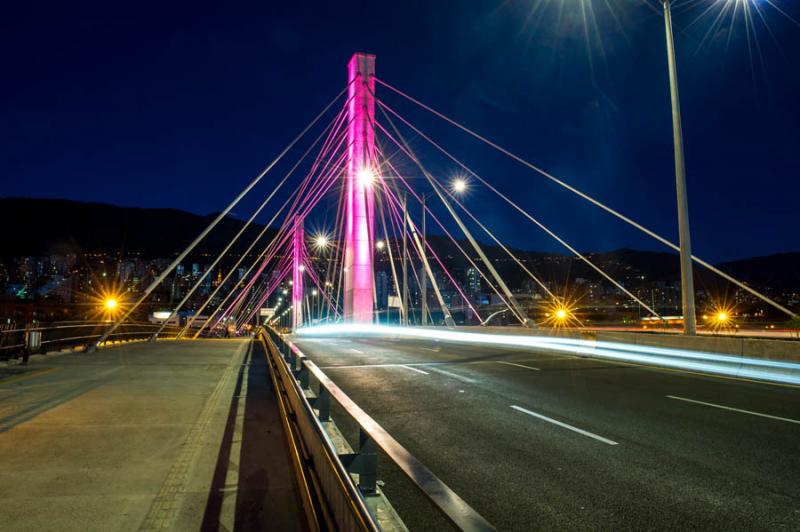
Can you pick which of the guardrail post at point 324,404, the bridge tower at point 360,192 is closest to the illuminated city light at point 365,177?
the bridge tower at point 360,192

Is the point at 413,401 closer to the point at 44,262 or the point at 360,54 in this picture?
the point at 360,54

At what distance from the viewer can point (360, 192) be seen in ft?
119

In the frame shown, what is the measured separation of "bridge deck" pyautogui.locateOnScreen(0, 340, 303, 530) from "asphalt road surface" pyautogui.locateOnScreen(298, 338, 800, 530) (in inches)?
59.7

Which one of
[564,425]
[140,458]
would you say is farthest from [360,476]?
[564,425]

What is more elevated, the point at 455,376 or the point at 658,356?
the point at 658,356

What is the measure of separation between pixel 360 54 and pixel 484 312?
321ft

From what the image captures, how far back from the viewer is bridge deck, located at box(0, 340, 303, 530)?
4.65 metres

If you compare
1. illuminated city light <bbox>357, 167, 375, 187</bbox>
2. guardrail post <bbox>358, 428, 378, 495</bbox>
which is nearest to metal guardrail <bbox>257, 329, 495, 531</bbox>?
guardrail post <bbox>358, 428, 378, 495</bbox>

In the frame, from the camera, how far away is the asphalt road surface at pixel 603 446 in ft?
15.6

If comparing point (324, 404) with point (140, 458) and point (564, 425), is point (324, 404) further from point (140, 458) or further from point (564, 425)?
point (564, 425)

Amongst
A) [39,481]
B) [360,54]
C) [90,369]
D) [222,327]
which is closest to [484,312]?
[222,327]

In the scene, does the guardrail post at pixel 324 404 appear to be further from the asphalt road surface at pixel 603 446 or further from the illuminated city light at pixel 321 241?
the illuminated city light at pixel 321 241

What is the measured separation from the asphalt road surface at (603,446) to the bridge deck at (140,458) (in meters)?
1.52

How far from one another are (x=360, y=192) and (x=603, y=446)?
30.6 metres
